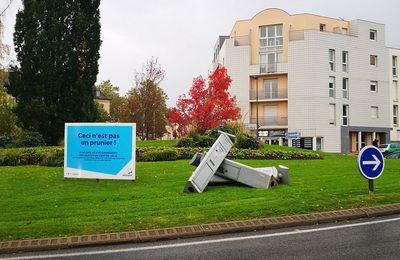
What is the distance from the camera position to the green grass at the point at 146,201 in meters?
7.84

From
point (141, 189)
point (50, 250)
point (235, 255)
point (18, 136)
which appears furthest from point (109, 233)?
point (18, 136)

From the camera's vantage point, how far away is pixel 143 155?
66.7ft

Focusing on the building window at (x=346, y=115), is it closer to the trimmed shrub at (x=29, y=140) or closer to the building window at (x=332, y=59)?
the building window at (x=332, y=59)

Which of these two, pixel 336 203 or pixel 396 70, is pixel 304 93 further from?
pixel 336 203

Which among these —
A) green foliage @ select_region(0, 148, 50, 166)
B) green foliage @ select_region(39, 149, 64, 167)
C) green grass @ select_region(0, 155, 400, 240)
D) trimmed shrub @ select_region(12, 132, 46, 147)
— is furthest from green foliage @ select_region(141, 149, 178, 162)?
trimmed shrub @ select_region(12, 132, 46, 147)

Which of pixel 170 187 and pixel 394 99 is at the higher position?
pixel 394 99

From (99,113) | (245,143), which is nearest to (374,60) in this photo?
(99,113)

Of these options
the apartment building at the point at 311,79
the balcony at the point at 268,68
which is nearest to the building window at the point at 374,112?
the apartment building at the point at 311,79

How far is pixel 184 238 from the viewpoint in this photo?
7.21 metres

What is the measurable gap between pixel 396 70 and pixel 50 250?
68.2 meters

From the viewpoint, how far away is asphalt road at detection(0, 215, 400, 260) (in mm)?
6062

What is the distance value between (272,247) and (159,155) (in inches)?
556

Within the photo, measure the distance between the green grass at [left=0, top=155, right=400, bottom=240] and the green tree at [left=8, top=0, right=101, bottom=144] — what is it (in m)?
15.9

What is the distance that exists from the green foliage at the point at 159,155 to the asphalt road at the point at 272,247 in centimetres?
1301
